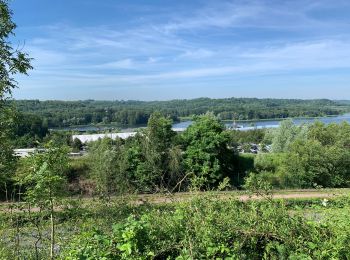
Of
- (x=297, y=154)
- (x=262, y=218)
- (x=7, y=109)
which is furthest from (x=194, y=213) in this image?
(x=297, y=154)

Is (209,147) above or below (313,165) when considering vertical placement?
above

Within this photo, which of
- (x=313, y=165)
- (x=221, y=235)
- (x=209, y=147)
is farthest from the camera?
(x=209, y=147)

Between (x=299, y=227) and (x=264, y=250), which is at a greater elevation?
(x=299, y=227)

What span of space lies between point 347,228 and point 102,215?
3.04 metres

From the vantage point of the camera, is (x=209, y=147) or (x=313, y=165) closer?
(x=313, y=165)

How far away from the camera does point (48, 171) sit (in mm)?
3826

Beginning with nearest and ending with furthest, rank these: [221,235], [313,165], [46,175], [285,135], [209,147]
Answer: [221,235]
[46,175]
[313,165]
[209,147]
[285,135]

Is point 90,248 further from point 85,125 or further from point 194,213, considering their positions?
point 85,125

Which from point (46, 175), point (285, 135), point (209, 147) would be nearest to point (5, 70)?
point (46, 175)

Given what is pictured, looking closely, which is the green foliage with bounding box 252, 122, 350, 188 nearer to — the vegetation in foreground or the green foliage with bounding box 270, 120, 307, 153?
the green foliage with bounding box 270, 120, 307, 153

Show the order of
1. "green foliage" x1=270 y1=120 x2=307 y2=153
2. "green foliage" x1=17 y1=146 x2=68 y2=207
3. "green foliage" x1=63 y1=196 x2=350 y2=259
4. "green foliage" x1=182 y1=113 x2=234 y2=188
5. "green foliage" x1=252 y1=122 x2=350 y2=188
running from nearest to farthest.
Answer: "green foliage" x1=63 y1=196 x2=350 y2=259
"green foliage" x1=17 y1=146 x2=68 y2=207
"green foliage" x1=252 y1=122 x2=350 y2=188
"green foliage" x1=182 y1=113 x2=234 y2=188
"green foliage" x1=270 y1=120 x2=307 y2=153

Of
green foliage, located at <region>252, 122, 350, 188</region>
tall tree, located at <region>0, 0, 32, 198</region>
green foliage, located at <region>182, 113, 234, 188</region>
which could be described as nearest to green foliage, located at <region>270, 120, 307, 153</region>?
green foliage, located at <region>252, 122, 350, 188</region>

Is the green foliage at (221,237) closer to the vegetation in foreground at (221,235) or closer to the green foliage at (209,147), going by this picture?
the vegetation in foreground at (221,235)

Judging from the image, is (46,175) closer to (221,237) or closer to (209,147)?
(221,237)
